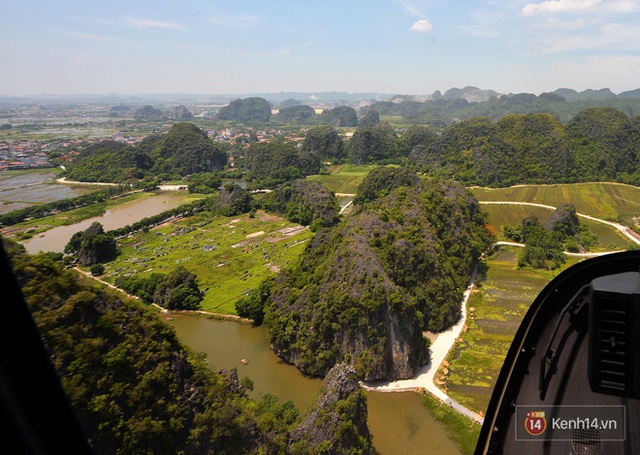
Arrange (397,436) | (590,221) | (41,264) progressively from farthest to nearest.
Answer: (590,221) < (397,436) < (41,264)

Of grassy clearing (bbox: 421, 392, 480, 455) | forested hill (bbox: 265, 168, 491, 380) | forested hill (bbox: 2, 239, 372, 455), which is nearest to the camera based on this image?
forested hill (bbox: 2, 239, 372, 455)

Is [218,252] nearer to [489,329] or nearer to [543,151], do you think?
[489,329]

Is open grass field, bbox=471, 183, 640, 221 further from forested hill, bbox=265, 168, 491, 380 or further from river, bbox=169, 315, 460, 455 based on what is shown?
river, bbox=169, 315, 460, 455

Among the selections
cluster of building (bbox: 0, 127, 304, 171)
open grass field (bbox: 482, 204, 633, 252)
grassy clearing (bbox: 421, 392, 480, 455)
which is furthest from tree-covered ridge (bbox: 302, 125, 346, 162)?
grassy clearing (bbox: 421, 392, 480, 455)

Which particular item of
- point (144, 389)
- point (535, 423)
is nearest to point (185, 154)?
point (144, 389)

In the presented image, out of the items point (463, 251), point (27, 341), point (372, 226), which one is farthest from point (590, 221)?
point (27, 341)

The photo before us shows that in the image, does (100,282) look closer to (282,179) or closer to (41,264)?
(41,264)
